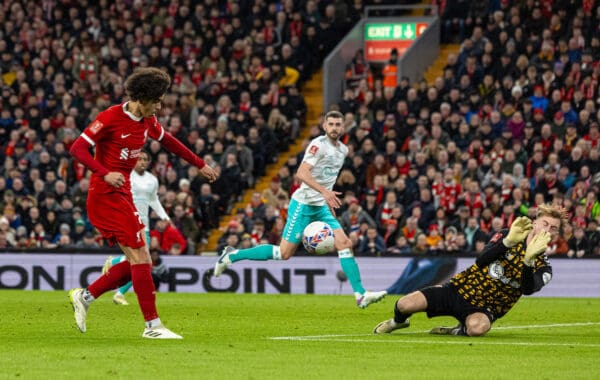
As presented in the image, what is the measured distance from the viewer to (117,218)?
12.1m

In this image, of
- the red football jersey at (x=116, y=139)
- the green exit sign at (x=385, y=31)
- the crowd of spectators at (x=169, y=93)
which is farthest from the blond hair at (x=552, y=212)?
the green exit sign at (x=385, y=31)

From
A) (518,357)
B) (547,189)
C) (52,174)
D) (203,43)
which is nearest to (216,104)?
(203,43)

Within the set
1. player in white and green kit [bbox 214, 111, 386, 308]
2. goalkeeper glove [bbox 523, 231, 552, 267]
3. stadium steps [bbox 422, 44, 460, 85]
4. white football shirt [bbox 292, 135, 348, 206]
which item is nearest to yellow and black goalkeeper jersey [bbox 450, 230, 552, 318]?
goalkeeper glove [bbox 523, 231, 552, 267]

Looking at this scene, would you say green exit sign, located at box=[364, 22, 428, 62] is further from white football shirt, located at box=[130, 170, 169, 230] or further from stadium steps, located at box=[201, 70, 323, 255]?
white football shirt, located at box=[130, 170, 169, 230]

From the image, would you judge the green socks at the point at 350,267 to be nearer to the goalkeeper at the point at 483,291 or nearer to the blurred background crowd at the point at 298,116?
the goalkeeper at the point at 483,291

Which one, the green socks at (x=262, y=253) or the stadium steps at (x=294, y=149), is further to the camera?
the stadium steps at (x=294, y=149)

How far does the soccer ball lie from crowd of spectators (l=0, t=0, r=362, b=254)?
9.44m

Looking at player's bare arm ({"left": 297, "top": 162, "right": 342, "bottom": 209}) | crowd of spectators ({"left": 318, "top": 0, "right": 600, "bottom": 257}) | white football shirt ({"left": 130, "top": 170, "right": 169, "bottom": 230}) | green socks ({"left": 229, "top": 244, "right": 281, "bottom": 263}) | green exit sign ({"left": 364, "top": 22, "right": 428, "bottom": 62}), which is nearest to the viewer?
player's bare arm ({"left": 297, "top": 162, "right": 342, "bottom": 209})

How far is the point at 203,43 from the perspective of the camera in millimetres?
33469

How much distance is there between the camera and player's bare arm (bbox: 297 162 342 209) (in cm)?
1517

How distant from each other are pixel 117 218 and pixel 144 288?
2.27ft

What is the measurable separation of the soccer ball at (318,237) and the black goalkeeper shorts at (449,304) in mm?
3981

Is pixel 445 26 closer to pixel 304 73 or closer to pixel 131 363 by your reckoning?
pixel 304 73

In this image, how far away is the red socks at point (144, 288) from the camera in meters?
12.0
